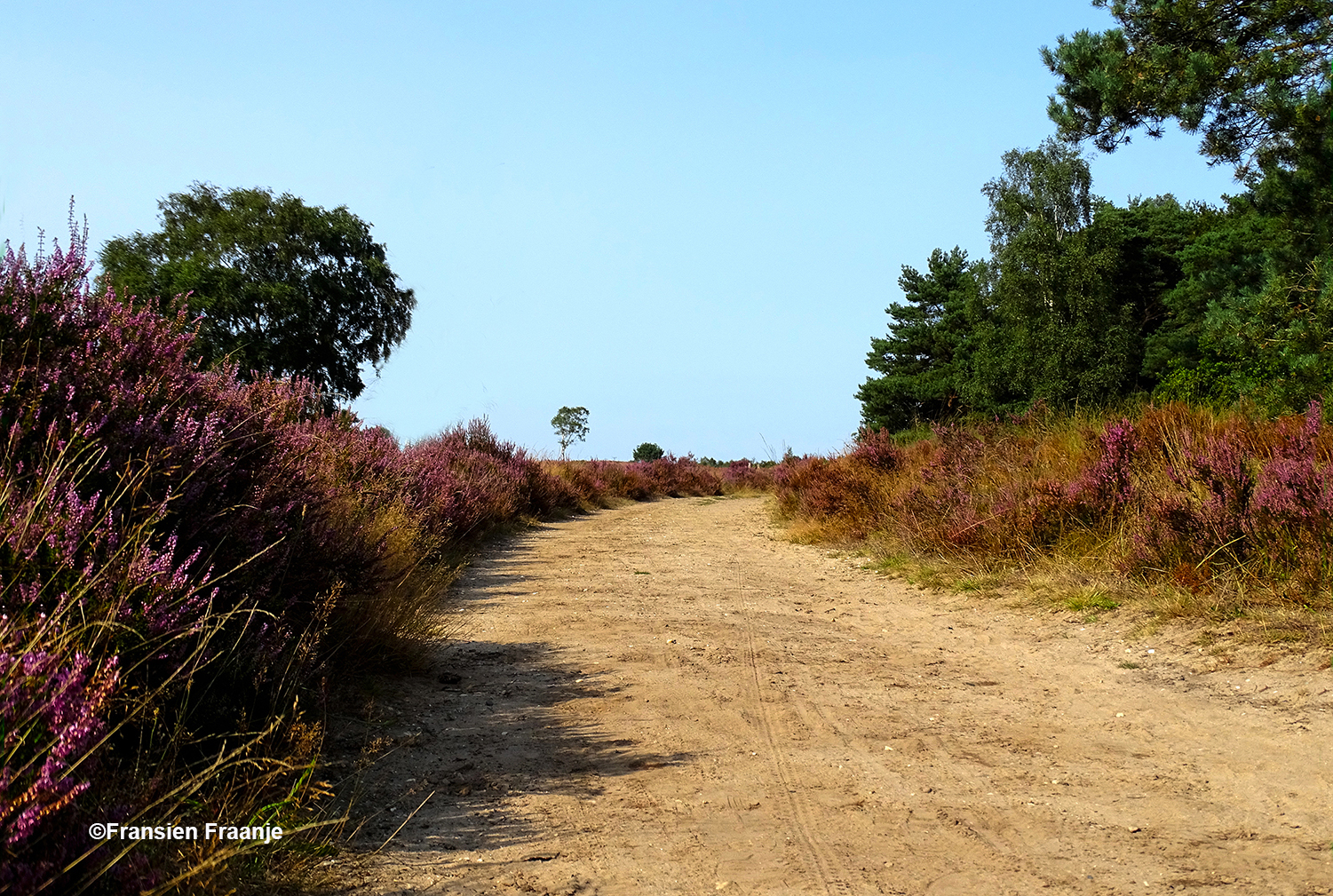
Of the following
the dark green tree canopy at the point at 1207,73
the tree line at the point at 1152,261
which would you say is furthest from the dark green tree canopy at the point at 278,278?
the dark green tree canopy at the point at 1207,73

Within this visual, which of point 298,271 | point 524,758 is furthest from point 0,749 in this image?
point 298,271

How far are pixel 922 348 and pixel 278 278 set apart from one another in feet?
129

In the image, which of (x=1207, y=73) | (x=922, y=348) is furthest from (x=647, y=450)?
(x=1207, y=73)

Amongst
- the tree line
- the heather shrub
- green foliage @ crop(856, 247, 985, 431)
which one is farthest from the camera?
green foliage @ crop(856, 247, 985, 431)

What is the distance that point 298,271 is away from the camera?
4166cm

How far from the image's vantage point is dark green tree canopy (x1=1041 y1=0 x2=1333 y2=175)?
34.7 ft

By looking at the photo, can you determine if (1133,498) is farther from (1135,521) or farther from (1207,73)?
(1207,73)

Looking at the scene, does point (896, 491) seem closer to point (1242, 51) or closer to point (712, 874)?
point (1242, 51)

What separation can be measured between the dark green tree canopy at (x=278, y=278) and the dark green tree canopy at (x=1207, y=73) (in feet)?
111

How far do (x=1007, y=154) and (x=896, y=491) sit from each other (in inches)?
1813

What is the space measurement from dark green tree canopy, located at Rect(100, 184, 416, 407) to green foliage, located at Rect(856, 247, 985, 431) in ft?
102

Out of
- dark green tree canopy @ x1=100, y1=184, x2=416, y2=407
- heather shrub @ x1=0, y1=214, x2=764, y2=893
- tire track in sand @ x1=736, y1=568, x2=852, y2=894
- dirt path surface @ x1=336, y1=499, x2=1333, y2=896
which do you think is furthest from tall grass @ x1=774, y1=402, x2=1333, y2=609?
dark green tree canopy @ x1=100, y1=184, x2=416, y2=407

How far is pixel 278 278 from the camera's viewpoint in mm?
41219

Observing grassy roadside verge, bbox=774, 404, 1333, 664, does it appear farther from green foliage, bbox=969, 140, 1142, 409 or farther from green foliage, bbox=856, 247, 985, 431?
green foliage, bbox=856, 247, 985, 431
